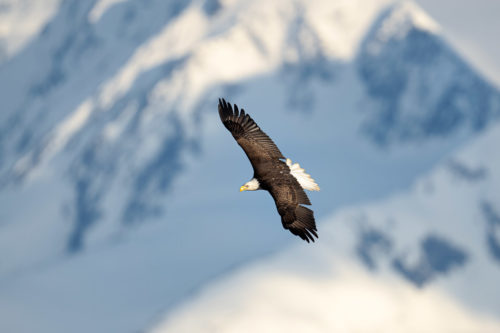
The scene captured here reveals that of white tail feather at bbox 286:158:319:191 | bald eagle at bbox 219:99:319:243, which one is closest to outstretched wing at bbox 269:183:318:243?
bald eagle at bbox 219:99:319:243

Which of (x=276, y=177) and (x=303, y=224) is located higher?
(x=276, y=177)

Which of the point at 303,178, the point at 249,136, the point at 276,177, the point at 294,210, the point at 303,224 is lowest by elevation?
the point at 303,224

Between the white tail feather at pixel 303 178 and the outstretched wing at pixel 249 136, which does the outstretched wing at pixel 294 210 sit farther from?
the outstretched wing at pixel 249 136

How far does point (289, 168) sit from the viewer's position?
3969cm

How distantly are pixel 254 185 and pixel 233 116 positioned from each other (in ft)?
13.7

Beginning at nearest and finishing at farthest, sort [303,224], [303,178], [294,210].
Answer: [303,224], [294,210], [303,178]

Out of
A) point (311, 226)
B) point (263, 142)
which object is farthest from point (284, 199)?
point (263, 142)

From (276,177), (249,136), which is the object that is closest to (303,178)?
(276,177)

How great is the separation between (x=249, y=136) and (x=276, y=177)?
3.17 m

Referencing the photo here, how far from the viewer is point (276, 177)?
38562mm

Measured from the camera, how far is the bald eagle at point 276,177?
36312mm

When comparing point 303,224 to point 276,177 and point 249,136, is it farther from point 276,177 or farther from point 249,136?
point 249,136

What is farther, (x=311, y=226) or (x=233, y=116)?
(x=233, y=116)

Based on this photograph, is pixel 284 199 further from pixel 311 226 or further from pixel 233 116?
pixel 233 116
